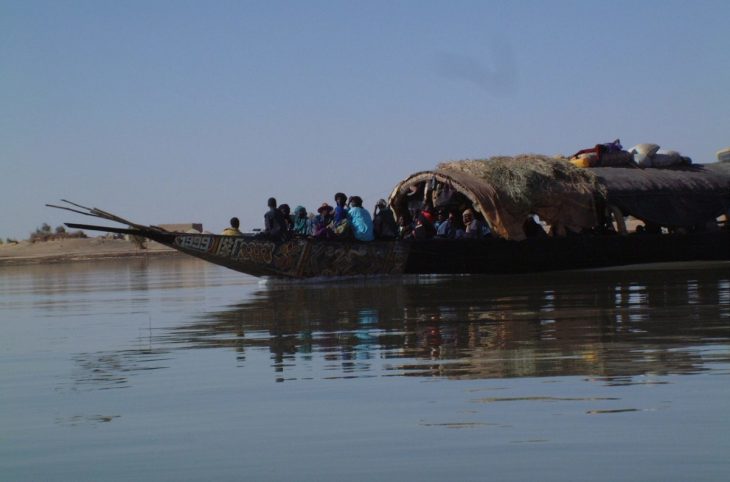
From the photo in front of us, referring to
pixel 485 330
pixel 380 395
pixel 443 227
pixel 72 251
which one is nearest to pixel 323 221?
pixel 443 227

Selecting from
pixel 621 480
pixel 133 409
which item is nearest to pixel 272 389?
pixel 133 409

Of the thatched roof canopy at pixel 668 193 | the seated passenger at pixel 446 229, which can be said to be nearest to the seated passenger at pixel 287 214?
the seated passenger at pixel 446 229

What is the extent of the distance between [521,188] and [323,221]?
11.9 ft

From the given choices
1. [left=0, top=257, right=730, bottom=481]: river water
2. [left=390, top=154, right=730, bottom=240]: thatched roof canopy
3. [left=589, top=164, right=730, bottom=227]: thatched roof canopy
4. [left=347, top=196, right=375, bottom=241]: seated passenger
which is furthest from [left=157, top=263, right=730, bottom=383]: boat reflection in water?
[left=589, top=164, right=730, bottom=227]: thatched roof canopy

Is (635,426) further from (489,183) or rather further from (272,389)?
(489,183)

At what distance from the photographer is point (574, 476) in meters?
4.24

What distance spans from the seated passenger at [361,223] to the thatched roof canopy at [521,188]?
187 centimetres

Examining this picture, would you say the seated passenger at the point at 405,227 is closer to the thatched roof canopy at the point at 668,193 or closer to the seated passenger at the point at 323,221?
the seated passenger at the point at 323,221

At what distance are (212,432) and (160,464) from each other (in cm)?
63

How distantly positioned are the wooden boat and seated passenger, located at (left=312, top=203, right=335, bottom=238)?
67 cm

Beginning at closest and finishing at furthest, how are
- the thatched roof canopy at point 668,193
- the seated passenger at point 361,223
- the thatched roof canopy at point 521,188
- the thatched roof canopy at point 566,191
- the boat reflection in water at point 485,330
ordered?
the boat reflection in water at point 485,330
the seated passenger at point 361,223
the thatched roof canopy at point 521,188
the thatched roof canopy at point 566,191
the thatched roof canopy at point 668,193

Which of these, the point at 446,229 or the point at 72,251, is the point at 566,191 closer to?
the point at 446,229

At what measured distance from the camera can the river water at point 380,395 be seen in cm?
461

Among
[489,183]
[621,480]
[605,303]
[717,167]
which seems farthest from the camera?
[717,167]
